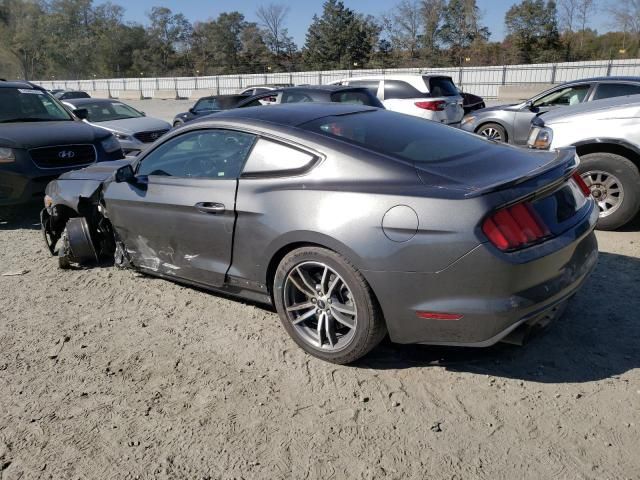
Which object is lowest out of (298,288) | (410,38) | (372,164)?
(298,288)

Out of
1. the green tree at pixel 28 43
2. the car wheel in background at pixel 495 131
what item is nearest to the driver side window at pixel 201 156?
the car wheel in background at pixel 495 131

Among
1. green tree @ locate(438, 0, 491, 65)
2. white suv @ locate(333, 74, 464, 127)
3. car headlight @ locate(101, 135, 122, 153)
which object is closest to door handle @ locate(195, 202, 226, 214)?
car headlight @ locate(101, 135, 122, 153)

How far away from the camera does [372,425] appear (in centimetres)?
276

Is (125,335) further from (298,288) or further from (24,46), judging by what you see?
(24,46)

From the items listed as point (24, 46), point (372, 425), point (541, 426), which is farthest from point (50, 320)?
point (24, 46)

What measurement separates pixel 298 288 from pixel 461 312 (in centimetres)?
107

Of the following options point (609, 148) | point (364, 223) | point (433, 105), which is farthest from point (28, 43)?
point (364, 223)

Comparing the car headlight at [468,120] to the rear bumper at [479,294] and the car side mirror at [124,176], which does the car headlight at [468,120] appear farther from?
the rear bumper at [479,294]

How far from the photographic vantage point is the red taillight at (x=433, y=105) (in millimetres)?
10781

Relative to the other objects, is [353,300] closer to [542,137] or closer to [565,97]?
[542,137]

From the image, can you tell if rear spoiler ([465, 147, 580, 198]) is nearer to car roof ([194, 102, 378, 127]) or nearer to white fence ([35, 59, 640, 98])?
car roof ([194, 102, 378, 127])

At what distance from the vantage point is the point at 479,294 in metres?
2.72

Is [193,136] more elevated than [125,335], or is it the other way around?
[193,136]

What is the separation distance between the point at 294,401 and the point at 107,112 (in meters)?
11.6
